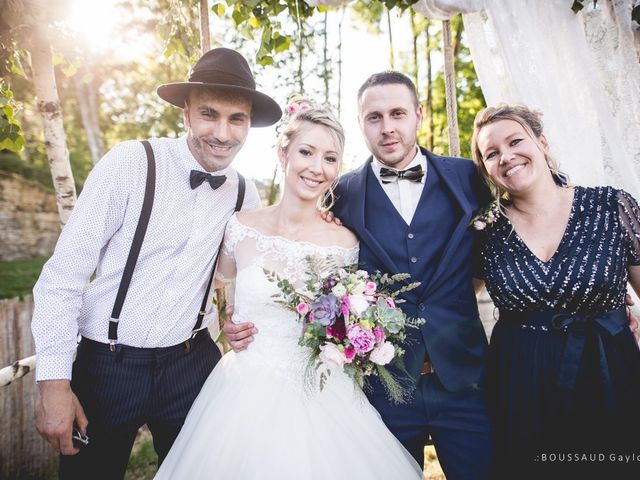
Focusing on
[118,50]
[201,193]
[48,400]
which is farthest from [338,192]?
[118,50]

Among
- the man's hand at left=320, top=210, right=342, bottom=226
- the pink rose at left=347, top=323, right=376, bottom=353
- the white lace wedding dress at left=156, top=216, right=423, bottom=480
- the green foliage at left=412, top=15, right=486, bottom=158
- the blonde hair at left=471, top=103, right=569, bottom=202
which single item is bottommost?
the white lace wedding dress at left=156, top=216, right=423, bottom=480

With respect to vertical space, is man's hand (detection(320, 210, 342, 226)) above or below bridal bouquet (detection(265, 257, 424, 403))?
above

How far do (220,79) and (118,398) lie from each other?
177 centimetres

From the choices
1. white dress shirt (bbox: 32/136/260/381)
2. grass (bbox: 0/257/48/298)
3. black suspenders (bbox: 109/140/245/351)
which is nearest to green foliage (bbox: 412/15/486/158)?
white dress shirt (bbox: 32/136/260/381)

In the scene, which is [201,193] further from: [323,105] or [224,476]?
[224,476]

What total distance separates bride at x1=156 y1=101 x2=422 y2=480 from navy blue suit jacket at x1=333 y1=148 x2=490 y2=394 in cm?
20

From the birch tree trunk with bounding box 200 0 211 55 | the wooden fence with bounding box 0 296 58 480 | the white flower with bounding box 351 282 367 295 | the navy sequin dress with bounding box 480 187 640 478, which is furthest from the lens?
the wooden fence with bounding box 0 296 58 480

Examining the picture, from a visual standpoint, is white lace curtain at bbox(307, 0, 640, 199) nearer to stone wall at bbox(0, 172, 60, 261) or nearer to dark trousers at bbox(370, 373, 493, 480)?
dark trousers at bbox(370, 373, 493, 480)

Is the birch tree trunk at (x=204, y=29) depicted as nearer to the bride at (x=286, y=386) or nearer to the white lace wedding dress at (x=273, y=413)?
the bride at (x=286, y=386)

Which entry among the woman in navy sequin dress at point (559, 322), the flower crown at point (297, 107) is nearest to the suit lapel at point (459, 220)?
the woman in navy sequin dress at point (559, 322)

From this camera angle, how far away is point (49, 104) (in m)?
3.03

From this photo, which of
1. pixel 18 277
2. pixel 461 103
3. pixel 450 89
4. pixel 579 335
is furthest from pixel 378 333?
pixel 18 277

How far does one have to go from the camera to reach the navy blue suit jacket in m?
2.23

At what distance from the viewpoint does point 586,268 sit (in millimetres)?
2064
